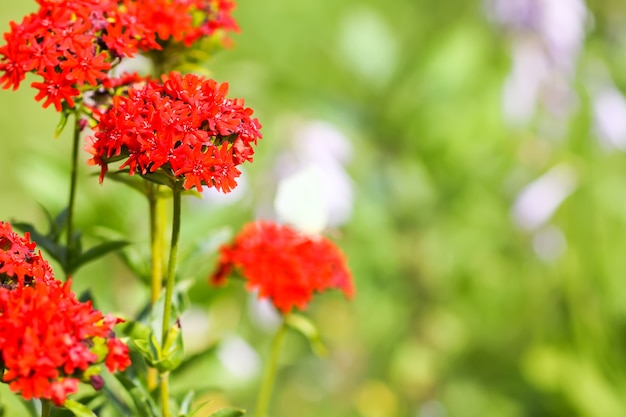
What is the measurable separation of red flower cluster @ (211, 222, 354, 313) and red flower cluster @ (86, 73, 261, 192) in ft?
0.56

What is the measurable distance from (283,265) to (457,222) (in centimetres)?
102

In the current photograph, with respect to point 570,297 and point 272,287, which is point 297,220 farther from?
point 570,297

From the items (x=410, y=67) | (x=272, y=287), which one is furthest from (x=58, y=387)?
(x=410, y=67)

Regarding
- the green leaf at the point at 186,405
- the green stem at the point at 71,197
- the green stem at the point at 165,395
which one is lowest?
the green stem at the point at 165,395

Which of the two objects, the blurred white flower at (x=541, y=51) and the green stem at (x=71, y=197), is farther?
the blurred white flower at (x=541, y=51)

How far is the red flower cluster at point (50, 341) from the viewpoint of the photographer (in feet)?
1.82

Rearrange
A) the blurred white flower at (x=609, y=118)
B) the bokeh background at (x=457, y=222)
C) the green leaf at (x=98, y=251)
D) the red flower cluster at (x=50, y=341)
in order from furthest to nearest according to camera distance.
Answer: the blurred white flower at (x=609, y=118)
the bokeh background at (x=457, y=222)
the green leaf at (x=98, y=251)
the red flower cluster at (x=50, y=341)

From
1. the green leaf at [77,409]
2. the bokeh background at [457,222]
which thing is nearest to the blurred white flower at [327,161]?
the bokeh background at [457,222]

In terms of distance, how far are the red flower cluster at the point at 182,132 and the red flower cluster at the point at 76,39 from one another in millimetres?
41

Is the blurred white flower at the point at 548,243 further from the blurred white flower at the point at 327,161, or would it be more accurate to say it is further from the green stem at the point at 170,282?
the green stem at the point at 170,282

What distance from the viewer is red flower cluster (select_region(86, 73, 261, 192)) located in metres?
0.60

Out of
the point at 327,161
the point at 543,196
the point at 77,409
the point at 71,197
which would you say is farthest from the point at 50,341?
the point at 543,196

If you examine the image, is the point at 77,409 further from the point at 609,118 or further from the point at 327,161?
the point at 609,118

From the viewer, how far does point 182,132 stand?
0.61 m
